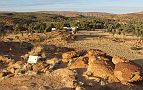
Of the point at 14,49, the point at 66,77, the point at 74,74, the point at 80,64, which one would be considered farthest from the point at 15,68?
the point at 14,49

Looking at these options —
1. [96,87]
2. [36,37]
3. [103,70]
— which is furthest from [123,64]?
[36,37]

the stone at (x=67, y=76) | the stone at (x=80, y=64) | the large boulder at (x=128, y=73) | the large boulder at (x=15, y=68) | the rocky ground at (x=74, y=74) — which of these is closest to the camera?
the stone at (x=67, y=76)

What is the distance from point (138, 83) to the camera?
752 inches

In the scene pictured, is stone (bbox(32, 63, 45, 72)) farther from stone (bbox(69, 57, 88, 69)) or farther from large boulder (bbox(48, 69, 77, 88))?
stone (bbox(69, 57, 88, 69))

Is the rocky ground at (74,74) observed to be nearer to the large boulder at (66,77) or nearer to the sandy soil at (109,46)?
the large boulder at (66,77)

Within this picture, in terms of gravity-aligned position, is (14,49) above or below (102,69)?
below

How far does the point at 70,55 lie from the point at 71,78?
660 cm

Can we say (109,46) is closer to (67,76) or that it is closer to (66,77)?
(67,76)

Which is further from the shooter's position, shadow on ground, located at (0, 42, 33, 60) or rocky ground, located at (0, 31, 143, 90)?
shadow on ground, located at (0, 42, 33, 60)

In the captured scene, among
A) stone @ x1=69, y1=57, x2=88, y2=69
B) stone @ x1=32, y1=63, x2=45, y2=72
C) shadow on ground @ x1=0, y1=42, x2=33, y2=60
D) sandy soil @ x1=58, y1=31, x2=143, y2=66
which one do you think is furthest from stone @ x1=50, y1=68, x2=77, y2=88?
sandy soil @ x1=58, y1=31, x2=143, y2=66

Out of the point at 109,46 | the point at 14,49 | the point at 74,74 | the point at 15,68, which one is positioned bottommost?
the point at 109,46

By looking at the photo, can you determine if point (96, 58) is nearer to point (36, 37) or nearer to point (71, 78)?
point (71, 78)

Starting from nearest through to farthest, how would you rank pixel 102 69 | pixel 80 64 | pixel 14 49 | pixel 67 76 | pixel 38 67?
pixel 67 76
pixel 102 69
pixel 38 67
pixel 80 64
pixel 14 49

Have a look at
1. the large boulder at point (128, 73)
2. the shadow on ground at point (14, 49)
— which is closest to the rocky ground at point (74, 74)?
the large boulder at point (128, 73)
